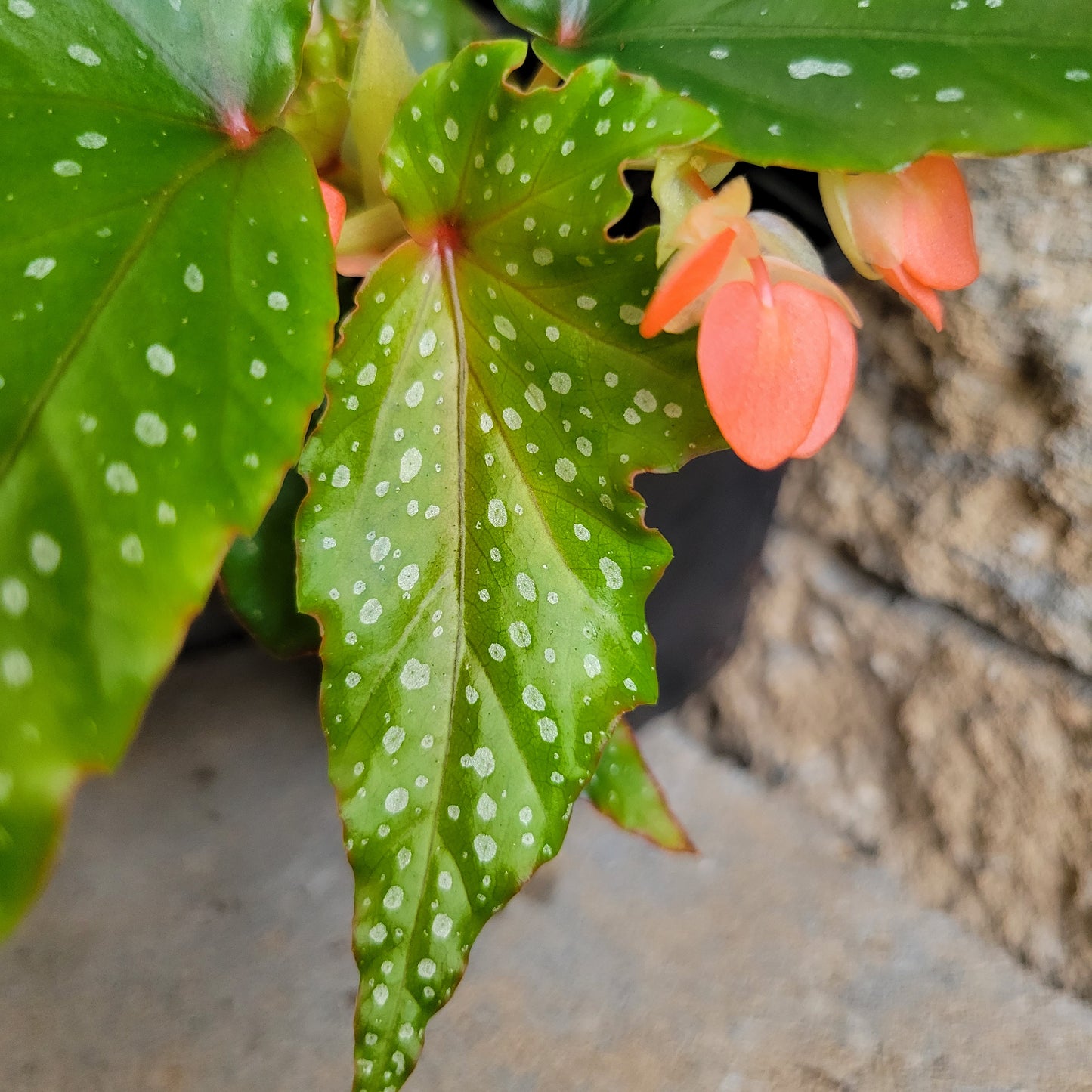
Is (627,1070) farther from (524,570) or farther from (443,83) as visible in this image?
(443,83)

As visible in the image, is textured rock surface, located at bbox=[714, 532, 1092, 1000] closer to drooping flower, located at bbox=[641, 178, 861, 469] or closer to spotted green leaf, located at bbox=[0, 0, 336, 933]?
drooping flower, located at bbox=[641, 178, 861, 469]

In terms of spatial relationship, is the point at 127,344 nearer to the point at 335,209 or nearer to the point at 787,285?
the point at 335,209

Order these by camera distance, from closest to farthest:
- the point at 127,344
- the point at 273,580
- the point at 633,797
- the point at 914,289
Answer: the point at 127,344 → the point at 914,289 → the point at 273,580 → the point at 633,797

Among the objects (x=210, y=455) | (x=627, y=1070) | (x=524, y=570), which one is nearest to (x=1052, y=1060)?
(x=627, y=1070)

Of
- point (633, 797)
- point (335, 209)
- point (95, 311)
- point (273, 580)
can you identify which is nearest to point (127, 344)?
point (95, 311)

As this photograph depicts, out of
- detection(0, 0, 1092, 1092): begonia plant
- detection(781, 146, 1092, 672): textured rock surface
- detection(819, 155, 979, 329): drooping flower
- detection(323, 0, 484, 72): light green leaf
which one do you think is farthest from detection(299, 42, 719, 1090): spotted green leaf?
detection(781, 146, 1092, 672): textured rock surface

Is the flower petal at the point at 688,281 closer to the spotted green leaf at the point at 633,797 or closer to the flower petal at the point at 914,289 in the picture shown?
the flower petal at the point at 914,289
